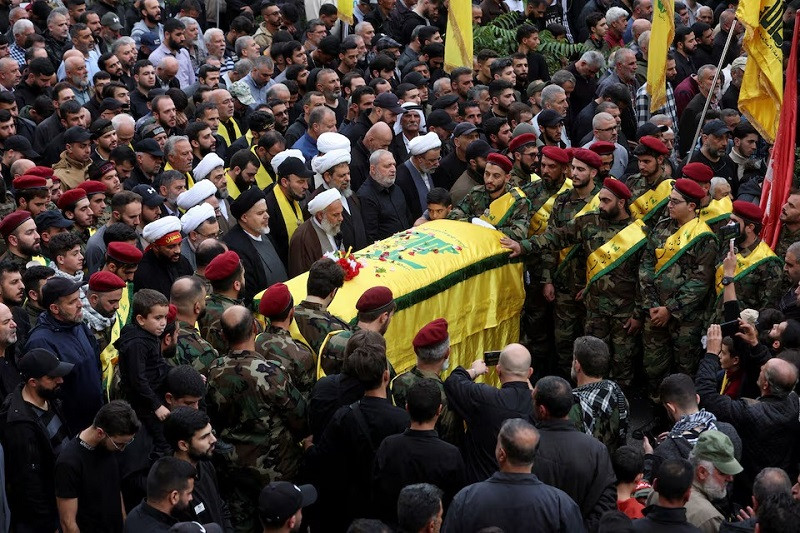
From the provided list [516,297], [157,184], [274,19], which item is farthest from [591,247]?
[274,19]

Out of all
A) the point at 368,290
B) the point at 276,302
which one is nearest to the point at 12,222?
the point at 276,302

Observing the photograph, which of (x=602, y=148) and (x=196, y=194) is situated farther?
(x=602, y=148)

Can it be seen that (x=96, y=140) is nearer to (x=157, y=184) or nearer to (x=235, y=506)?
(x=157, y=184)

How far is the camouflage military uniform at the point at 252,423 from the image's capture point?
22.8 feet

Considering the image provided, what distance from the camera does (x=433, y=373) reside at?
6914mm

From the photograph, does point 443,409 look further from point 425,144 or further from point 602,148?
point 425,144

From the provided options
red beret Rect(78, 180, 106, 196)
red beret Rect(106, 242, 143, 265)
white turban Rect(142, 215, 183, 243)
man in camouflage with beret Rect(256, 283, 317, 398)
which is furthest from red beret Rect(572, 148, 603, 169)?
red beret Rect(78, 180, 106, 196)

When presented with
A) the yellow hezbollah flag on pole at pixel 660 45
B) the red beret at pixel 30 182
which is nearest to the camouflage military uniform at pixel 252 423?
the red beret at pixel 30 182

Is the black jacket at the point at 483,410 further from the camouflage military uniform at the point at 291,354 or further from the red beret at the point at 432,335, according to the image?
the camouflage military uniform at the point at 291,354

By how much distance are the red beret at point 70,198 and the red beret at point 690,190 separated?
4439mm

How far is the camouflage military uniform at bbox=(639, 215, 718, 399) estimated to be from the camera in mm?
9336

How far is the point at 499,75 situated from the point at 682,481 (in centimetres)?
879

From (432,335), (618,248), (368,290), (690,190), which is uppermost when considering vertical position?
(432,335)

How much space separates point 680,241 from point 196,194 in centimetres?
374
